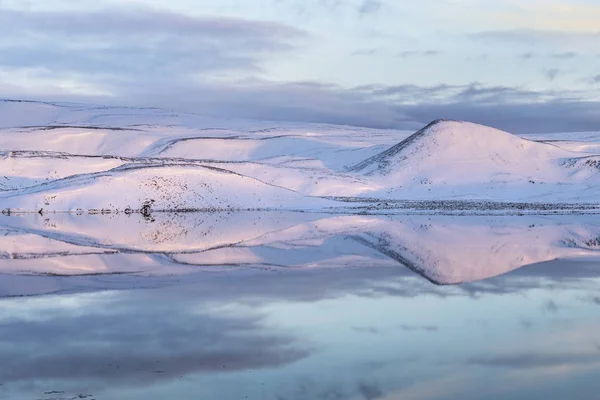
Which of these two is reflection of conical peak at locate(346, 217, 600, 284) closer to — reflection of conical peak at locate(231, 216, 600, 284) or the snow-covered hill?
reflection of conical peak at locate(231, 216, 600, 284)

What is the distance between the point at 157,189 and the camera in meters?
55.9

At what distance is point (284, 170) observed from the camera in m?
73.9

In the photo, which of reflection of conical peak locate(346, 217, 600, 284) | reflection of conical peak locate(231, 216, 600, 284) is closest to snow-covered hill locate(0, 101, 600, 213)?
reflection of conical peak locate(231, 216, 600, 284)

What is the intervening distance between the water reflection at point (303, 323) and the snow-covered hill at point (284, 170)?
28.0 meters

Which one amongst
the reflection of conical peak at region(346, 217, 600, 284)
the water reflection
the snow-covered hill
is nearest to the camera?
the water reflection

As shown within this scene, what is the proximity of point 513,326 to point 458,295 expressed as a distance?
118 inches

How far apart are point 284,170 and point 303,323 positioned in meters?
60.7

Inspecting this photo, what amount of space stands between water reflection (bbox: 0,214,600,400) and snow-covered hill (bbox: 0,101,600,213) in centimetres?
2803

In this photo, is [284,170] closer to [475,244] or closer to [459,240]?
[459,240]

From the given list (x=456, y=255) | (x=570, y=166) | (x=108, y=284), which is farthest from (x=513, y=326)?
(x=570, y=166)

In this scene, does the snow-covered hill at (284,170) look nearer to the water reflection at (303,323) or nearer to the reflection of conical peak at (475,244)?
the reflection of conical peak at (475,244)

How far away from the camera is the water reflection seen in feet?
32.1

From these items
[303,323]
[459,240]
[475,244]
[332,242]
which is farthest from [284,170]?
[303,323]

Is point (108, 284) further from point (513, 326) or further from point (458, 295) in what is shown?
point (513, 326)
